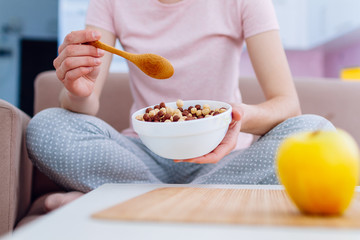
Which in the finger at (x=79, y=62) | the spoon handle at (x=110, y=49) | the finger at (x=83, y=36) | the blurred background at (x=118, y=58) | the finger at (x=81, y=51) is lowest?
the blurred background at (x=118, y=58)

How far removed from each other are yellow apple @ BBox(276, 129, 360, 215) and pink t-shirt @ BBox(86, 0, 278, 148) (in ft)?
2.57

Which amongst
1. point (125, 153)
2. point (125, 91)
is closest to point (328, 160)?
point (125, 153)

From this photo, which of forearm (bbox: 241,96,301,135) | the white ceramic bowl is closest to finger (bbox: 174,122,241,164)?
the white ceramic bowl

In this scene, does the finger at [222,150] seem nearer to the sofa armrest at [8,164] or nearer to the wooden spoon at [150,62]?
the wooden spoon at [150,62]

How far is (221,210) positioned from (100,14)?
959mm

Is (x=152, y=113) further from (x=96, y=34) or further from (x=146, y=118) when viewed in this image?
(x=96, y=34)

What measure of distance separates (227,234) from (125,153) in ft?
2.05

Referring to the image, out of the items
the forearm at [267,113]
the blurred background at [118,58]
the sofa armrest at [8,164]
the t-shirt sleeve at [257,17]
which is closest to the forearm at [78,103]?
the sofa armrest at [8,164]

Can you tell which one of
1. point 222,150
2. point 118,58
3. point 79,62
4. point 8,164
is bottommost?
point 118,58

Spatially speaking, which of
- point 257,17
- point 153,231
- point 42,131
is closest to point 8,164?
point 42,131

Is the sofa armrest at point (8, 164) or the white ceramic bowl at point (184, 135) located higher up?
the white ceramic bowl at point (184, 135)

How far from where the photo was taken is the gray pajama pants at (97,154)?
87 centimetres

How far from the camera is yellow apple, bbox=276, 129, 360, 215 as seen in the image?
16.5 inches

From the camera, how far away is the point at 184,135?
0.64 m
